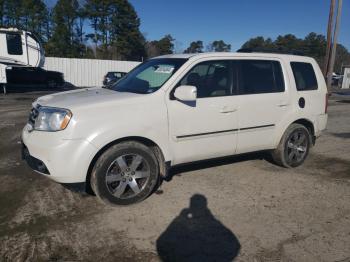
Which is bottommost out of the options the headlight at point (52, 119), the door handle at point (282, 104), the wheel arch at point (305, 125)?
the wheel arch at point (305, 125)

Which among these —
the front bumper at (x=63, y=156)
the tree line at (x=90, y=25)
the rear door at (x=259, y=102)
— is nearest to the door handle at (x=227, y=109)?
the rear door at (x=259, y=102)

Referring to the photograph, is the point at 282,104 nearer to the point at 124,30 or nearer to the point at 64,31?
the point at 64,31

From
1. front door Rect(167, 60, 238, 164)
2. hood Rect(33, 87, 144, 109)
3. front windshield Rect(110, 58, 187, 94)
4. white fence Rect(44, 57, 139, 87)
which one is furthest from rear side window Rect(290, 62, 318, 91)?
white fence Rect(44, 57, 139, 87)

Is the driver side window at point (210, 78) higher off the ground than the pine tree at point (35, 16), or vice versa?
the pine tree at point (35, 16)

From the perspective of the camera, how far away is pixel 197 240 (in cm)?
328

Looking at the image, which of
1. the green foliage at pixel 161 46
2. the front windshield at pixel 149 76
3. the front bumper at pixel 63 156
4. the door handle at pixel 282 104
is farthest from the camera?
the green foliage at pixel 161 46

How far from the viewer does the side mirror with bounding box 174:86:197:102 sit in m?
3.96

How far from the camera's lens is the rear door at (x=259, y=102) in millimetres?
4742

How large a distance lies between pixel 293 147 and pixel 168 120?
2588mm

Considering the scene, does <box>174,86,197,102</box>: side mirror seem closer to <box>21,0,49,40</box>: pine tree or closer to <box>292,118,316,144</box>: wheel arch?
Answer: <box>292,118,316,144</box>: wheel arch

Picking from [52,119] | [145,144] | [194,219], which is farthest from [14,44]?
[194,219]

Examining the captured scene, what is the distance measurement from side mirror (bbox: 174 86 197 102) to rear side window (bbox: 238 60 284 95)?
3.34 feet

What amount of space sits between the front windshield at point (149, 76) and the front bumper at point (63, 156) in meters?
1.14

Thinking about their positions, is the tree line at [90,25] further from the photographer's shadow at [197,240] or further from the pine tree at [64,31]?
the photographer's shadow at [197,240]
